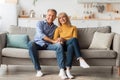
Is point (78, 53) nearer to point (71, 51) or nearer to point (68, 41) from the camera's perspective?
point (71, 51)

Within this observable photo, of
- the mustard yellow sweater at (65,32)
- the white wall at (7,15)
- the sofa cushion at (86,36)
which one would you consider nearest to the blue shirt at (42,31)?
the mustard yellow sweater at (65,32)

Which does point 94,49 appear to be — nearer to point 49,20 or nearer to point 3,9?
point 49,20

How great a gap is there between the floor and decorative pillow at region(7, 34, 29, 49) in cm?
44

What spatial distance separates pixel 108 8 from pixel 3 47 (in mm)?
3961

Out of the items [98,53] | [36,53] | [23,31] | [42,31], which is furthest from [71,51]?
[23,31]

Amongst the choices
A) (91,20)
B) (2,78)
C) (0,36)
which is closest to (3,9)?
(91,20)

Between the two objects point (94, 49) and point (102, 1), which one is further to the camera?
point (102, 1)

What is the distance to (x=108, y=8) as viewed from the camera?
7.75m

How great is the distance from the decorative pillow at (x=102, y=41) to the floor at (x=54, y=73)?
43 cm

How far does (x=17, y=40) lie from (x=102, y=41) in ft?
4.87

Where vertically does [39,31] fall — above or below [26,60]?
above

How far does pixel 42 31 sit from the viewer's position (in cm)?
467

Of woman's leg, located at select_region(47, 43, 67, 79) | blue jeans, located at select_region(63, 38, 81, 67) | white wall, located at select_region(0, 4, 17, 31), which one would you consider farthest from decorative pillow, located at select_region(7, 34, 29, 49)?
white wall, located at select_region(0, 4, 17, 31)

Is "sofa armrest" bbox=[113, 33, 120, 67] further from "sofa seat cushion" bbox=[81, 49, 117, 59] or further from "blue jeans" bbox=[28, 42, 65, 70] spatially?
"blue jeans" bbox=[28, 42, 65, 70]
